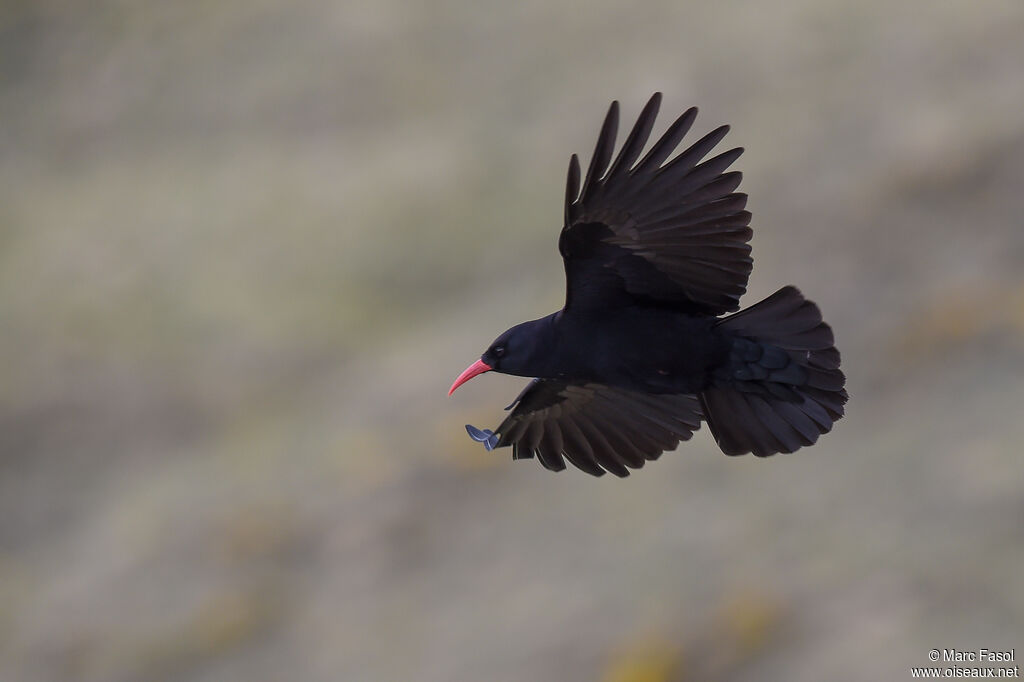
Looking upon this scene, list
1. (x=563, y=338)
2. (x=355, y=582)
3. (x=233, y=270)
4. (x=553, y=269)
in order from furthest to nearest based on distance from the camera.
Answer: (x=233, y=270), (x=553, y=269), (x=355, y=582), (x=563, y=338)

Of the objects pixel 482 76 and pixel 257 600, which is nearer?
pixel 257 600

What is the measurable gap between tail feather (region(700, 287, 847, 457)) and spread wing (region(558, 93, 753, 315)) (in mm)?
294

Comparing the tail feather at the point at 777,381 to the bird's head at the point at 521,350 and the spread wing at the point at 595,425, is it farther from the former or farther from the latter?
the bird's head at the point at 521,350

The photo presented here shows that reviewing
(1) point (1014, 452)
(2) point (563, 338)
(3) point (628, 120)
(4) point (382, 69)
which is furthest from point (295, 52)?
(2) point (563, 338)

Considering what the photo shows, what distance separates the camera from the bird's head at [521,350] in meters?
8.95

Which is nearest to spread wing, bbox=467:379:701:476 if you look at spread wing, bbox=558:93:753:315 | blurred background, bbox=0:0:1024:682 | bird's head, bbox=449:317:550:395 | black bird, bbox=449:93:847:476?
black bird, bbox=449:93:847:476

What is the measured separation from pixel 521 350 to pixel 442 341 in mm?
13661

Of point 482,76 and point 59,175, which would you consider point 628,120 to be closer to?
point 482,76

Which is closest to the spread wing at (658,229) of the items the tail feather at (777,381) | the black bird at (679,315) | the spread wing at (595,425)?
Answer: the black bird at (679,315)

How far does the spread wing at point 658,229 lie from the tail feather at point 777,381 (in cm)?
29

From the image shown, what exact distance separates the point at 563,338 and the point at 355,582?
12.1 m

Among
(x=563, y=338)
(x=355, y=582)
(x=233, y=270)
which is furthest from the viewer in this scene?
(x=233, y=270)

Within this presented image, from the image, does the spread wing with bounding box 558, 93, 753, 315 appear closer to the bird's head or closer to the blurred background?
the bird's head

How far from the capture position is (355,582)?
66.2 feet
